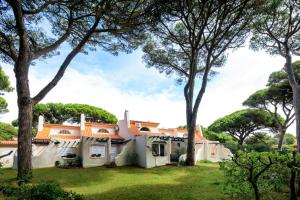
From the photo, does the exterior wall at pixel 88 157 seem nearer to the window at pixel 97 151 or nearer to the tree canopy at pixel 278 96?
the window at pixel 97 151

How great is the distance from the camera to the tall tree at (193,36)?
17.4 meters

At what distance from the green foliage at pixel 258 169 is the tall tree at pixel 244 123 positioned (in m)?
28.2

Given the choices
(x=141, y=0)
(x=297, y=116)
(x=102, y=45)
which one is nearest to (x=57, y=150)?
(x=102, y=45)

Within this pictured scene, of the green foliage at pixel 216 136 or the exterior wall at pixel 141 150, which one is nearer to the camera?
the exterior wall at pixel 141 150

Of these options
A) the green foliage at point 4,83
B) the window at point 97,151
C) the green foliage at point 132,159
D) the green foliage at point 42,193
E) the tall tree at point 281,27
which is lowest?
the green foliage at point 132,159

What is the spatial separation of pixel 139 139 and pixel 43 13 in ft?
40.3

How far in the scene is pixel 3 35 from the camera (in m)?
13.2

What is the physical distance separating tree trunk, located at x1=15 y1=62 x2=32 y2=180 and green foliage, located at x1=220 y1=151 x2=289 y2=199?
8.61m

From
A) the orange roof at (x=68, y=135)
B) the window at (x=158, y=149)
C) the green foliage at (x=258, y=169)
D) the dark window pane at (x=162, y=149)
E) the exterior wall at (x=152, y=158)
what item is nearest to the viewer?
the green foliage at (x=258, y=169)

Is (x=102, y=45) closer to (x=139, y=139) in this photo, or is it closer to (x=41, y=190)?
(x=139, y=139)

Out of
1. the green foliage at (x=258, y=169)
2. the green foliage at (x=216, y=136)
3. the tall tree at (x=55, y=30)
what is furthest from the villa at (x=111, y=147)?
the green foliage at (x=216, y=136)

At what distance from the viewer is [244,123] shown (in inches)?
1451

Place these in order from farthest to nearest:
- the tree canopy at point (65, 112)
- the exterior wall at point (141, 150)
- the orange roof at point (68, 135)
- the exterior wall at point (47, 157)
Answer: the tree canopy at point (65, 112) → the orange roof at point (68, 135) → the exterior wall at point (141, 150) → the exterior wall at point (47, 157)

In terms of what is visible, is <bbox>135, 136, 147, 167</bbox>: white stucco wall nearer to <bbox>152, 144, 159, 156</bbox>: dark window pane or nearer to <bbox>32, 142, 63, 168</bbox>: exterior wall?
<bbox>152, 144, 159, 156</bbox>: dark window pane
